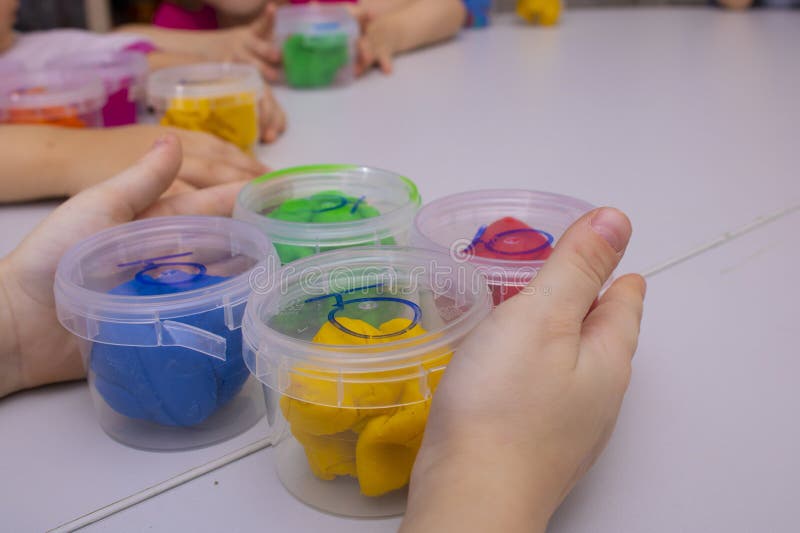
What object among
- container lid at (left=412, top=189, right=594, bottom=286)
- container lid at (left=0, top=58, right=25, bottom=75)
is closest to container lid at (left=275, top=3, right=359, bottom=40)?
container lid at (left=0, top=58, right=25, bottom=75)

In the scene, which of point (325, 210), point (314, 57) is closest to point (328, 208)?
point (325, 210)

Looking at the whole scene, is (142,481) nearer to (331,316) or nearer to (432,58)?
(331,316)

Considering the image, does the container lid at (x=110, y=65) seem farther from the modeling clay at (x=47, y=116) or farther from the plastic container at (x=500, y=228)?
the plastic container at (x=500, y=228)

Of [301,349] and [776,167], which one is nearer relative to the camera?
[301,349]

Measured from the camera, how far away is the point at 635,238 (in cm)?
74

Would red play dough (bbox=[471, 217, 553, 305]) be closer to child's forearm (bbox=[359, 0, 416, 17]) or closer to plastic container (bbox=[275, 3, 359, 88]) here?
plastic container (bbox=[275, 3, 359, 88])

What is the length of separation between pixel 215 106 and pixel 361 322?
2.03ft

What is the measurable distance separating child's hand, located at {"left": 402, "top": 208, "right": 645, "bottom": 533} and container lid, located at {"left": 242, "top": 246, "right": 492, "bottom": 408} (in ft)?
0.08

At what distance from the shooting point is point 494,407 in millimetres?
371

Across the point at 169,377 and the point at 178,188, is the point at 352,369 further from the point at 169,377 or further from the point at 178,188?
the point at 178,188

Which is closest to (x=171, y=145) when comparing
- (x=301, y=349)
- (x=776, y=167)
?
(x=301, y=349)

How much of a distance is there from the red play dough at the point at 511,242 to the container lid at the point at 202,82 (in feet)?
1.79

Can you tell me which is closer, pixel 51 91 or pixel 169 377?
pixel 169 377

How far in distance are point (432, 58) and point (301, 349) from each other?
1.39 m
